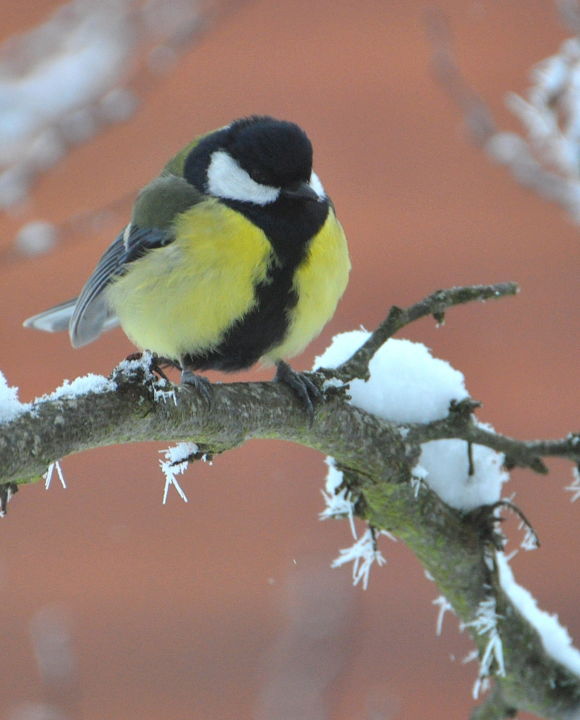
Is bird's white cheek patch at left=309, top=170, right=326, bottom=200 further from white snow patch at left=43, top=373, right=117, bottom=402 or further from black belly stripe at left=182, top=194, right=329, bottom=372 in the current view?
white snow patch at left=43, top=373, right=117, bottom=402

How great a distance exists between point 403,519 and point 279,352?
407 mm

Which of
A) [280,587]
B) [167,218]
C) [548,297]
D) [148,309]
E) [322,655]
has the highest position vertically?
[548,297]

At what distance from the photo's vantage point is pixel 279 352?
4.63 feet

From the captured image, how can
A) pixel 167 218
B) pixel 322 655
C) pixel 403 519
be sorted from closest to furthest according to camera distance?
pixel 403 519 < pixel 167 218 < pixel 322 655

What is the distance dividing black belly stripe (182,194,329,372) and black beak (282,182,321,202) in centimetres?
1

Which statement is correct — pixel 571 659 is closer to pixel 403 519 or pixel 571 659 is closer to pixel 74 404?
pixel 403 519

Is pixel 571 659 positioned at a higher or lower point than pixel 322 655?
lower

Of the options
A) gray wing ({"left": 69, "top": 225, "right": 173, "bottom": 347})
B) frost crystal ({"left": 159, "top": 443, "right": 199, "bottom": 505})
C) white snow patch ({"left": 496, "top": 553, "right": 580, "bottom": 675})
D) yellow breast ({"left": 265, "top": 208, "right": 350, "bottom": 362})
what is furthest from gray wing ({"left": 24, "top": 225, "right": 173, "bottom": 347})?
white snow patch ({"left": 496, "top": 553, "right": 580, "bottom": 675})

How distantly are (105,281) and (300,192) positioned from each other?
0.36 meters

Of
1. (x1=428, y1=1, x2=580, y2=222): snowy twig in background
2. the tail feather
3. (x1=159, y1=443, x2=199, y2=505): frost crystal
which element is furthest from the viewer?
the tail feather

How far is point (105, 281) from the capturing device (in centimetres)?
151

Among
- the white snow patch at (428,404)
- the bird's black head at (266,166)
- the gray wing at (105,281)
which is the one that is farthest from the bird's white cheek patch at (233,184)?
the white snow patch at (428,404)

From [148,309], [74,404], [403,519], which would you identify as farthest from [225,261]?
[74,404]

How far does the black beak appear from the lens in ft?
4.37
